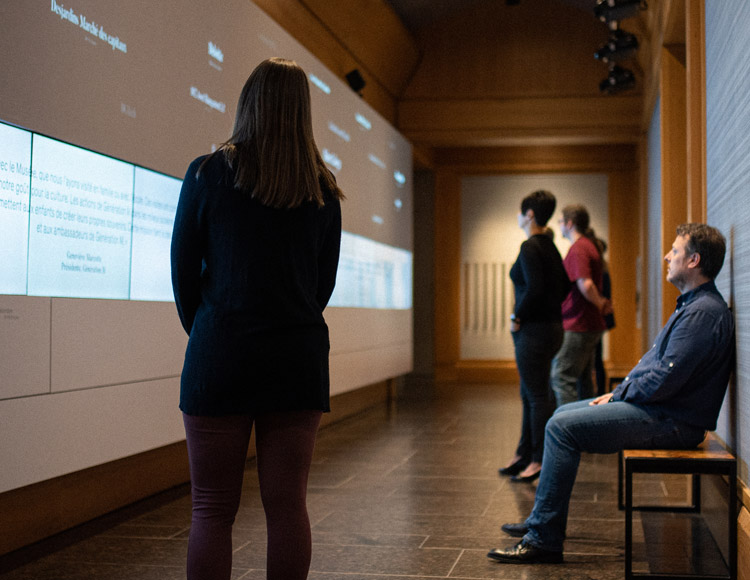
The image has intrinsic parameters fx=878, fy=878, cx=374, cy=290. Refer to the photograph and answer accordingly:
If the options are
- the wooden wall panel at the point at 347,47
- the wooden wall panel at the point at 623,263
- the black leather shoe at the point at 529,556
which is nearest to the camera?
the black leather shoe at the point at 529,556

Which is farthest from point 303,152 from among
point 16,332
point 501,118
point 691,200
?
point 501,118

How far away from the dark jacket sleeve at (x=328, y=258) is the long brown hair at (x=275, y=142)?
109mm

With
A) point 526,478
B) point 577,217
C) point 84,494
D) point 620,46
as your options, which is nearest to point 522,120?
point 620,46

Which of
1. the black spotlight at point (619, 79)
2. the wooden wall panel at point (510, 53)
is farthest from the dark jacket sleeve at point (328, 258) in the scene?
the wooden wall panel at point (510, 53)

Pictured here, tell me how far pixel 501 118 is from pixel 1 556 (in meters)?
8.15

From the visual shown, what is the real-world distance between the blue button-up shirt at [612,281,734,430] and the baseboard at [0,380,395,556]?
2304mm

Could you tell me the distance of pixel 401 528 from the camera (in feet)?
12.3

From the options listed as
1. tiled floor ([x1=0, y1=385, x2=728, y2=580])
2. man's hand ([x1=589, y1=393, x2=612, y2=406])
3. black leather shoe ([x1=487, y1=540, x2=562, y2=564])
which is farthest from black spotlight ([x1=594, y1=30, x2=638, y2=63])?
black leather shoe ([x1=487, y1=540, x2=562, y2=564])

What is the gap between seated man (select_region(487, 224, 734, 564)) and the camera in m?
2.97

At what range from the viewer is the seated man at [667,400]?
9.76 feet

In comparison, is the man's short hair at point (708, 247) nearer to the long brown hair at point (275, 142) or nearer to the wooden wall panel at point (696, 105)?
the wooden wall panel at point (696, 105)

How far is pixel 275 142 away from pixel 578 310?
3906 mm

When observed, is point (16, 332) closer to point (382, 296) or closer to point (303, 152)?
point (303, 152)

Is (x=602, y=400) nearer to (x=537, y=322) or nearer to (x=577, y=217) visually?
(x=537, y=322)
